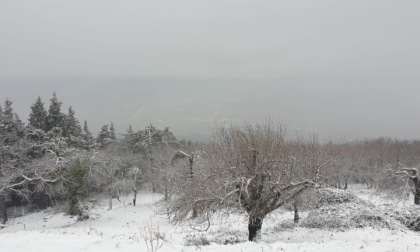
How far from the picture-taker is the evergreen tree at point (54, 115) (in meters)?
49.8

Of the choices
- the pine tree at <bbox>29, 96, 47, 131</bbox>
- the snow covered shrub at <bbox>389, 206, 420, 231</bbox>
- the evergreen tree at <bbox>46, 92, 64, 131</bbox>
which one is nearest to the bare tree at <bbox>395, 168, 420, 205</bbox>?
the snow covered shrub at <bbox>389, 206, 420, 231</bbox>

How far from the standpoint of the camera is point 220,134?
56.3 feet

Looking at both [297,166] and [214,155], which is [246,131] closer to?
[214,155]

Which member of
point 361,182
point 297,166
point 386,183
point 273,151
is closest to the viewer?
point 273,151

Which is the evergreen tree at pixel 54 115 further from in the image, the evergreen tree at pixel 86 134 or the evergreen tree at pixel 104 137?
the evergreen tree at pixel 104 137

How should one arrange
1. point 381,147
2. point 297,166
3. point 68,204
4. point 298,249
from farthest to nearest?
point 381,147, point 68,204, point 297,166, point 298,249

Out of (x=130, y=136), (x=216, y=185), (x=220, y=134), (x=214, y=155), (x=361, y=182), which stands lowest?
(x=361, y=182)

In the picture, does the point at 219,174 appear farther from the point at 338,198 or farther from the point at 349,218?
the point at 338,198

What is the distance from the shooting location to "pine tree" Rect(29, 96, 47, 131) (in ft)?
161

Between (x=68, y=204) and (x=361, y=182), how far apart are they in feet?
202

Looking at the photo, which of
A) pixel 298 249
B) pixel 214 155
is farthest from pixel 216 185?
pixel 298 249

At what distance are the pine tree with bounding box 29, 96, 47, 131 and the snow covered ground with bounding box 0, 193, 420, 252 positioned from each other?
1425cm

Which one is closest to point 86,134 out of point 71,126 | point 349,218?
point 71,126

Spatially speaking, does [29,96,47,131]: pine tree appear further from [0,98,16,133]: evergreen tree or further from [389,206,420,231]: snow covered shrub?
[389,206,420,231]: snow covered shrub
